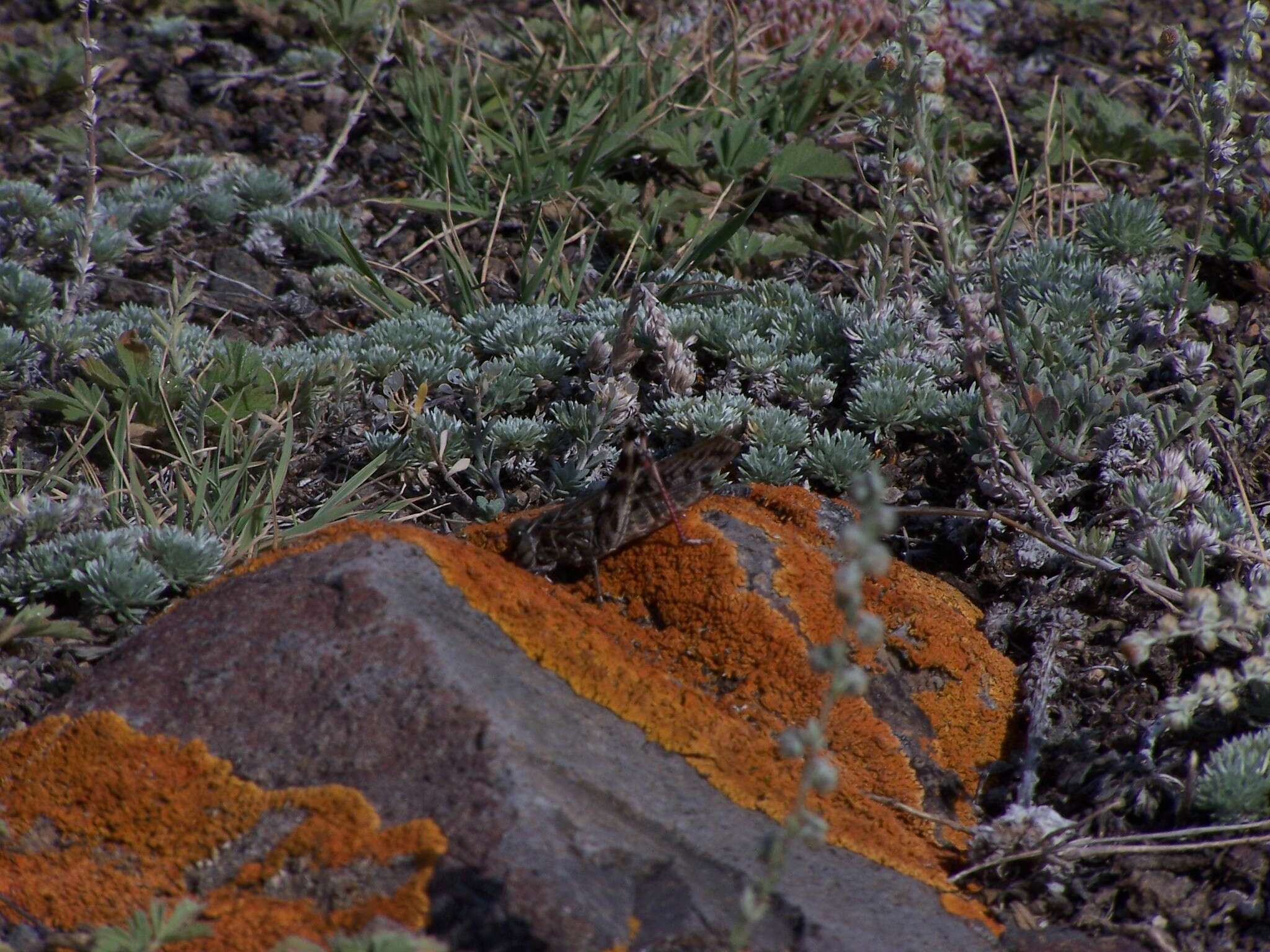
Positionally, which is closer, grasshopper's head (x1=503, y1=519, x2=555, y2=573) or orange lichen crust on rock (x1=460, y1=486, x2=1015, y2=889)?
orange lichen crust on rock (x1=460, y1=486, x2=1015, y2=889)

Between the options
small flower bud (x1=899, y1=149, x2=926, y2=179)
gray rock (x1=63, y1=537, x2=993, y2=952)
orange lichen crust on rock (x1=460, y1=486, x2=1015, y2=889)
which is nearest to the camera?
gray rock (x1=63, y1=537, x2=993, y2=952)

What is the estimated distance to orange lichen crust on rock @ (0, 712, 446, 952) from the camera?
208 cm

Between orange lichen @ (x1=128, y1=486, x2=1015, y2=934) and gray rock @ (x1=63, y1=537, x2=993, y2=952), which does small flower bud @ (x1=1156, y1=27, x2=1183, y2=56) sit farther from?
gray rock @ (x1=63, y1=537, x2=993, y2=952)

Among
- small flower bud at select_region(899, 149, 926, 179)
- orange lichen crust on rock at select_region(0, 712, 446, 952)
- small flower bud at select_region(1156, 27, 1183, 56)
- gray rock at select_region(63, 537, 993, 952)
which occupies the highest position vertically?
small flower bud at select_region(1156, 27, 1183, 56)

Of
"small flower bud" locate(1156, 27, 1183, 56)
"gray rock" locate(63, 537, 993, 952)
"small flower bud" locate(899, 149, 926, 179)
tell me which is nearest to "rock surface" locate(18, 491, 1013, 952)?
"gray rock" locate(63, 537, 993, 952)

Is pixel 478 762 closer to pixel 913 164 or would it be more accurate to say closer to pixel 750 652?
pixel 750 652

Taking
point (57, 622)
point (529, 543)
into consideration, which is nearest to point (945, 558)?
point (529, 543)

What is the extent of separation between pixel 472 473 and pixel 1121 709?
7.14 ft

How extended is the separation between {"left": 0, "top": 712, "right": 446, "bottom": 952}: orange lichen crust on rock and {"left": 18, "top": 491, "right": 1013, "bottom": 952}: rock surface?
42mm

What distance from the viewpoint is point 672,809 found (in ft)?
7.69

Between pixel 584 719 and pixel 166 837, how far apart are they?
917 mm

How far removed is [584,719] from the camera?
2496mm

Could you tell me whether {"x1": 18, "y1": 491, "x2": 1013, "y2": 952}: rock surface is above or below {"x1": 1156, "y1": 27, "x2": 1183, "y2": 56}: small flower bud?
below

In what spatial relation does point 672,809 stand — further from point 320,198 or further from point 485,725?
point 320,198
